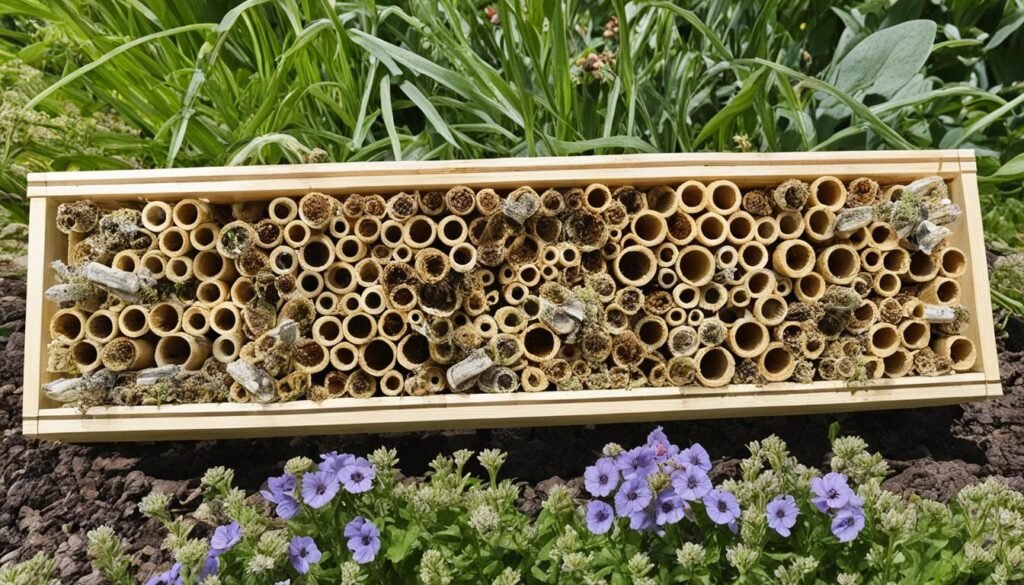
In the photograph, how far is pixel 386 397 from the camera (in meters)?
1.26

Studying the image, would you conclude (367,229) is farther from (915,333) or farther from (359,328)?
(915,333)

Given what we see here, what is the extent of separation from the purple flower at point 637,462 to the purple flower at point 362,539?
370 millimetres

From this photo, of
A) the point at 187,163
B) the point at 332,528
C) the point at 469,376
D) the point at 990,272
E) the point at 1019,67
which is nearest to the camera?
the point at 332,528

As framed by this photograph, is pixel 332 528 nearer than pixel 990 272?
Yes

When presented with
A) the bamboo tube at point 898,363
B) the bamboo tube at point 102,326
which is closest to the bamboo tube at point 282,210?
the bamboo tube at point 102,326

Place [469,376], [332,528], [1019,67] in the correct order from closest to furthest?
[332,528]
[469,376]
[1019,67]

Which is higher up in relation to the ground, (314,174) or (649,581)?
(314,174)

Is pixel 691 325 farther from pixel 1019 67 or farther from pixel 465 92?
pixel 1019 67

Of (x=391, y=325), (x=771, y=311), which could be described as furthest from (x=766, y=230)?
(x=391, y=325)

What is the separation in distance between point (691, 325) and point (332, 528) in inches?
27.9

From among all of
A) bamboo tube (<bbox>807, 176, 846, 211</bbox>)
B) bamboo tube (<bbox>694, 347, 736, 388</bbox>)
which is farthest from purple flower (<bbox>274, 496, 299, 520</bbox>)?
bamboo tube (<bbox>807, 176, 846, 211</bbox>)

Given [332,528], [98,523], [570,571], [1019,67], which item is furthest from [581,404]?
[1019,67]

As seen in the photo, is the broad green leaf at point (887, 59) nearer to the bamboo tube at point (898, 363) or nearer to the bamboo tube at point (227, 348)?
the bamboo tube at point (898, 363)

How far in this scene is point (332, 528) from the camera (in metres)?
1.10
